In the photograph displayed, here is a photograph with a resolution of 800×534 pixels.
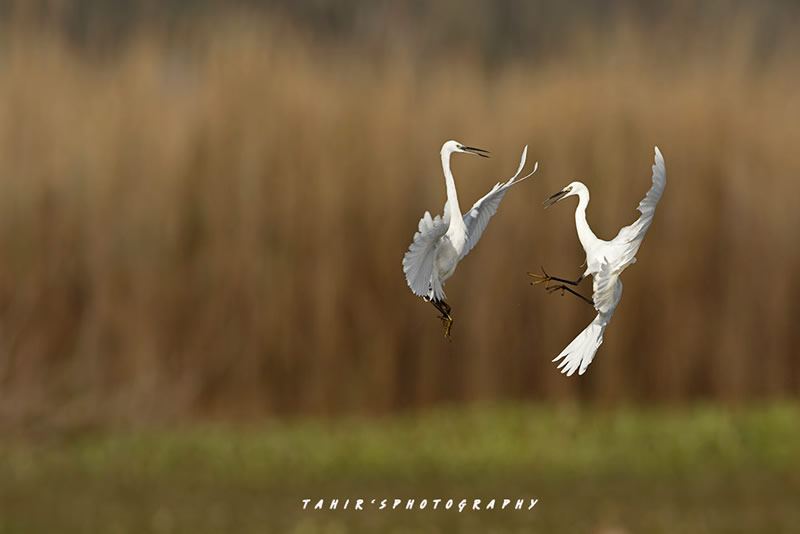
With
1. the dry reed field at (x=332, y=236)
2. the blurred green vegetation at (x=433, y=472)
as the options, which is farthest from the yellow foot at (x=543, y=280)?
the blurred green vegetation at (x=433, y=472)

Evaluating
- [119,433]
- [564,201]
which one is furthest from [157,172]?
[564,201]

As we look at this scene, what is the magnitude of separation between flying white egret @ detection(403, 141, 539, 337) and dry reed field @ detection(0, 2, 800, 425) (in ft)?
0.15

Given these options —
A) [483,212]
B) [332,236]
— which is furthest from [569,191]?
[332,236]

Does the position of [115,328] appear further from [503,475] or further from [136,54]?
[503,475]

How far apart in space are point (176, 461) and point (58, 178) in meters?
1.92

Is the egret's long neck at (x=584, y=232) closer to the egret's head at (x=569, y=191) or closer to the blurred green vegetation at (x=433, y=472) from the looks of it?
the egret's head at (x=569, y=191)

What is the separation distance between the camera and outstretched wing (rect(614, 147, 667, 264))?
692 mm

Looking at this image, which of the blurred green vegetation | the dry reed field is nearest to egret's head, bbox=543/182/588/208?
the dry reed field

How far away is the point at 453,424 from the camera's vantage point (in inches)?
266

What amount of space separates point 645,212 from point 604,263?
0.06m

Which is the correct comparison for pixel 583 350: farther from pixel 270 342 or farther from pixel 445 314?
pixel 270 342

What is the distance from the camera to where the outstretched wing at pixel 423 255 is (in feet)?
2.53

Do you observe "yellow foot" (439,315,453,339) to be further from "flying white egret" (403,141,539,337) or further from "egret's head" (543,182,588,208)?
"egret's head" (543,182,588,208)

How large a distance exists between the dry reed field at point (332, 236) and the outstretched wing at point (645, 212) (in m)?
0.12
